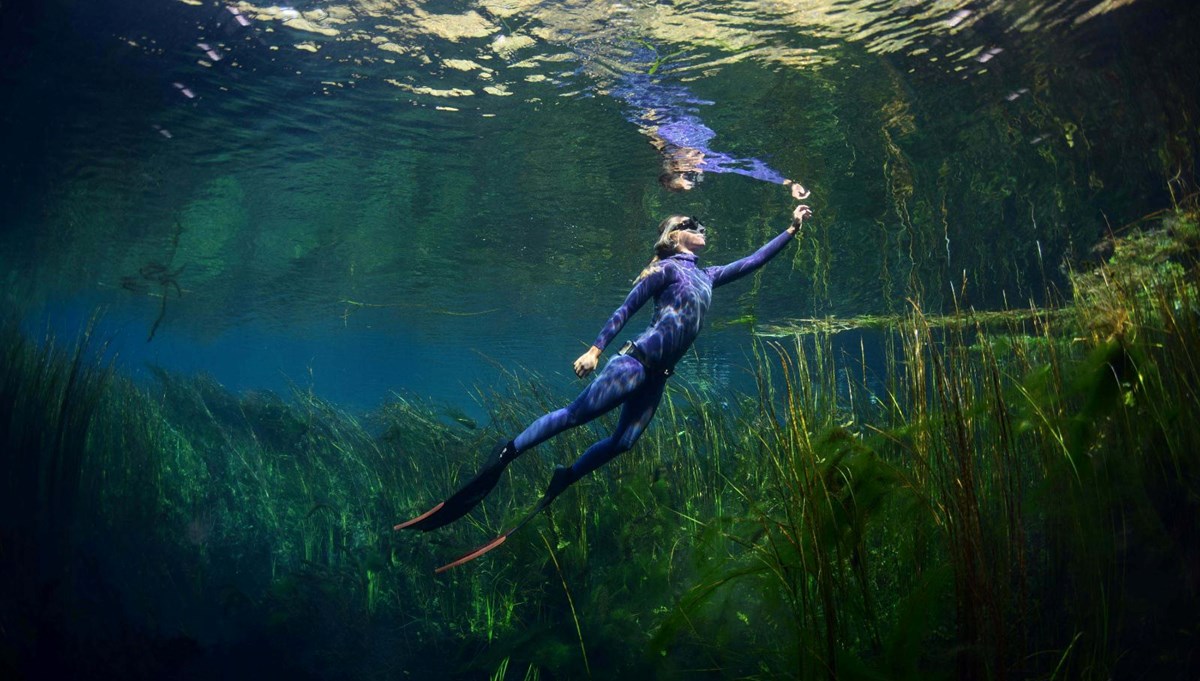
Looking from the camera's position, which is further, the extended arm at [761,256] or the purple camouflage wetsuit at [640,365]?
the extended arm at [761,256]

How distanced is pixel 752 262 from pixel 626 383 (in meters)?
1.82

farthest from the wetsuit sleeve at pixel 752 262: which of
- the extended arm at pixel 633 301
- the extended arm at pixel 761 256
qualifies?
the extended arm at pixel 633 301

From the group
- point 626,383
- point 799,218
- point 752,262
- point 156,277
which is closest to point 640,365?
point 626,383

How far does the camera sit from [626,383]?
5.70 meters

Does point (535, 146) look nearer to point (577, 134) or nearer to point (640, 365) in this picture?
point (577, 134)

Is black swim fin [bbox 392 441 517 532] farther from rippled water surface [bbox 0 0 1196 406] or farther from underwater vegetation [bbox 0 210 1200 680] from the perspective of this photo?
rippled water surface [bbox 0 0 1196 406]

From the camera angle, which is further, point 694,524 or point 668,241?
point 668,241

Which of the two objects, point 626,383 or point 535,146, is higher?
point 535,146

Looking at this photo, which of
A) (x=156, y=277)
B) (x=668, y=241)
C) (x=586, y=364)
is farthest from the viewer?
(x=156, y=277)

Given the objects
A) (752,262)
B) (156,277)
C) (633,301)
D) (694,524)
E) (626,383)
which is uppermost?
(156,277)

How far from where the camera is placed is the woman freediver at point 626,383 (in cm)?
562

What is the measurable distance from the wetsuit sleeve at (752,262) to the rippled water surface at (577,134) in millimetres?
724

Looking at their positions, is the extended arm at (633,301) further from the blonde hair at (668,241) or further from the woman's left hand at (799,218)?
the woman's left hand at (799,218)

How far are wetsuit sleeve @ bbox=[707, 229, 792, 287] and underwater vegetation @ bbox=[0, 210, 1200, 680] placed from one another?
0.88 m
